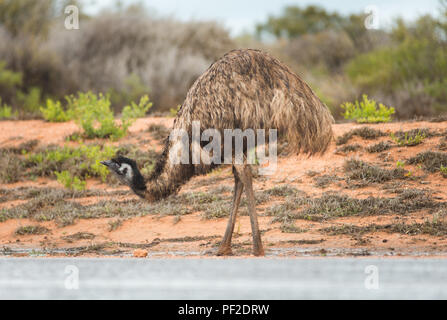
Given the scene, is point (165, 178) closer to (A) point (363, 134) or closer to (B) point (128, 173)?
(B) point (128, 173)

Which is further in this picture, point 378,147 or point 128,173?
point 378,147

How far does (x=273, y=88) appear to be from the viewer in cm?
502

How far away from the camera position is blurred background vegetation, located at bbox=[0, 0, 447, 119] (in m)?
14.5

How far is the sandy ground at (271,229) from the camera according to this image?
582 cm

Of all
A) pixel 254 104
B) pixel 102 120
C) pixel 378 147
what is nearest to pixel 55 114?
pixel 102 120

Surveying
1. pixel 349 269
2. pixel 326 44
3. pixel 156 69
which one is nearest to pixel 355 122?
pixel 349 269

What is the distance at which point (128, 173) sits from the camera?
5398mm

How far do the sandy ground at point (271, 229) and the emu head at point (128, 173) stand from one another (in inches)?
29.2

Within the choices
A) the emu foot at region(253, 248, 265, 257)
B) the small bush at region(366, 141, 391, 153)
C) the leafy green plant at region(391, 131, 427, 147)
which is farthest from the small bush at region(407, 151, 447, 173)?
the emu foot at region(253, 248, 265, 257)

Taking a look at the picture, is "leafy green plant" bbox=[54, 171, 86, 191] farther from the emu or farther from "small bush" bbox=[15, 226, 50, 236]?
the emu

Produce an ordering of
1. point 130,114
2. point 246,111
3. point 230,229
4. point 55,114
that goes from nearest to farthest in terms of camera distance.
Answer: point 246,111, point 230,229, point 130,114, point 55,114

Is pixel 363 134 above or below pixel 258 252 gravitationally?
above

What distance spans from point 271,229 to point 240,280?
151 inches

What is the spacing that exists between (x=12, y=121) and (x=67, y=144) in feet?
6.56
